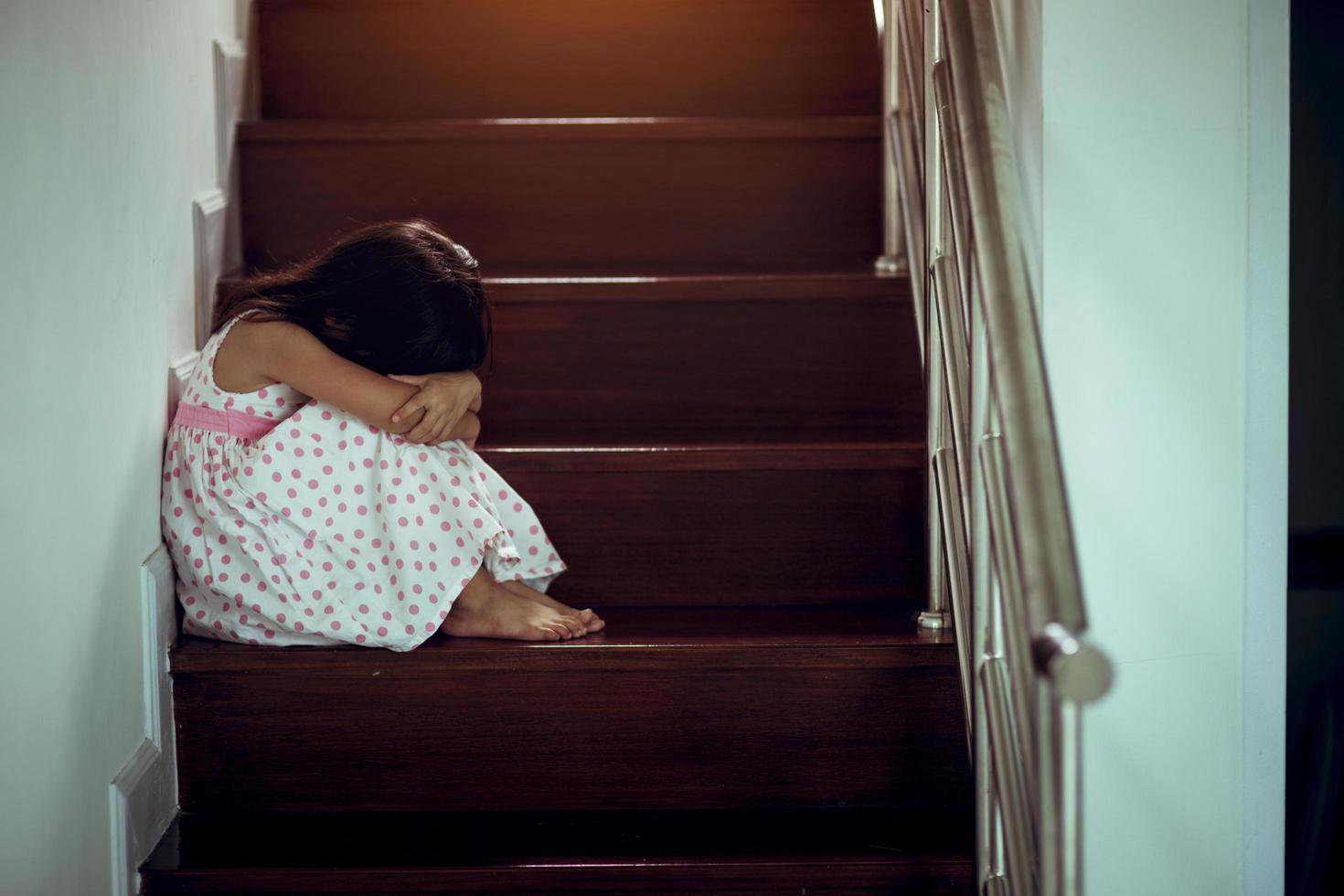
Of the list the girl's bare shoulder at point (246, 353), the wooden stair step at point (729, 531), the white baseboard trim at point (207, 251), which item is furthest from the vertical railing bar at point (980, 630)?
the white baseboard trim at point (207, 251)

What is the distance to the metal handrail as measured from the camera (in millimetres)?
944

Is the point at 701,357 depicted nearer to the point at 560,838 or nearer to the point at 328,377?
the point at 328,377

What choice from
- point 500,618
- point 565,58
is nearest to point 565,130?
point 565,58

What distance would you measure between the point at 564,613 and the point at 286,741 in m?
0.36

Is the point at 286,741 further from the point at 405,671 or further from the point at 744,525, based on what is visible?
the point at 744,525

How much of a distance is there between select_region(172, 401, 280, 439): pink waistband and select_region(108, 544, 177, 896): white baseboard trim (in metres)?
0.16

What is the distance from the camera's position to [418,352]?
1705 mm

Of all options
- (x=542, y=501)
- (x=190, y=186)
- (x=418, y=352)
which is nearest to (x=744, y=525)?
(x=542, y=501)

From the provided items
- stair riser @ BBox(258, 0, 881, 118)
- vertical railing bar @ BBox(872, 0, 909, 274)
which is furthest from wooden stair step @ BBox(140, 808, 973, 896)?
stair riser @ BBox(258, 0, 881, 118)

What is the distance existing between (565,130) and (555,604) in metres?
0.89

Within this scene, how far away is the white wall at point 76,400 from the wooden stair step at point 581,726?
0.53ft

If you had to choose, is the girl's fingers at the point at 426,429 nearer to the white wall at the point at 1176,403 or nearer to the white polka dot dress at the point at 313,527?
the white polka dot dress at the point at 313,527

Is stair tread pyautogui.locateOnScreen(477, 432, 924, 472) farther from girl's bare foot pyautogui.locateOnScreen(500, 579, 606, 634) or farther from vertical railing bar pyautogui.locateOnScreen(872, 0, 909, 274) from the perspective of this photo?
vertical railing bar pyautogui.locateOnScreen(872, 0, 909, 274)

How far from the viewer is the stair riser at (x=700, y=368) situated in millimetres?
2000
